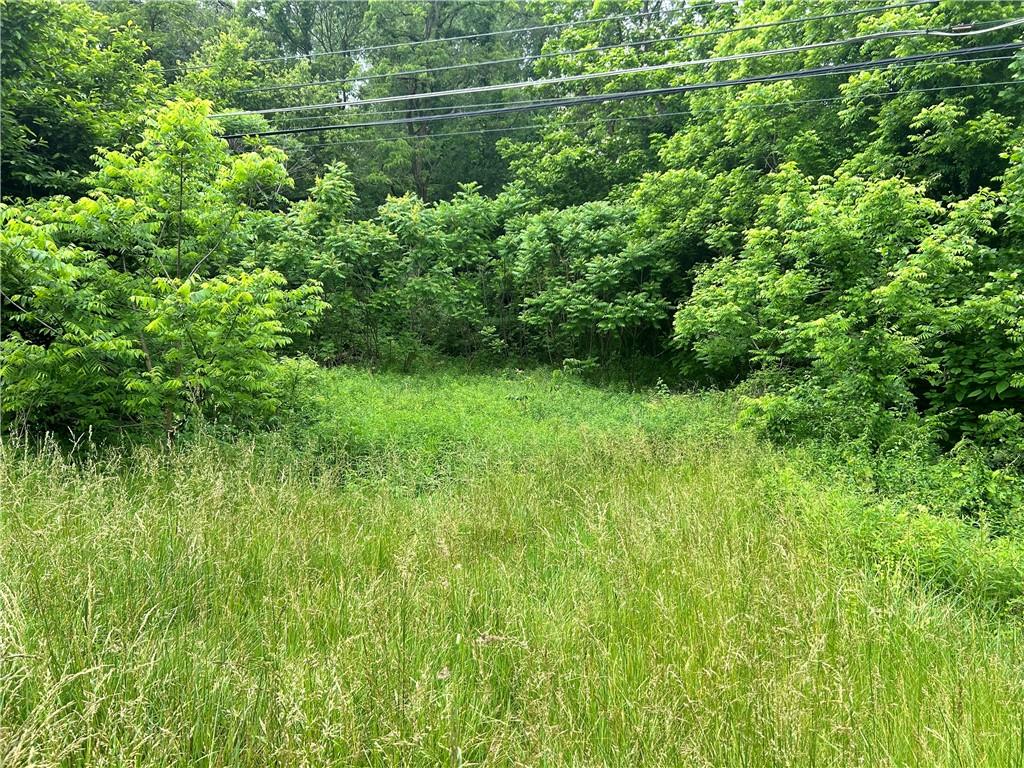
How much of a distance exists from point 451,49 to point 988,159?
72.2 feet

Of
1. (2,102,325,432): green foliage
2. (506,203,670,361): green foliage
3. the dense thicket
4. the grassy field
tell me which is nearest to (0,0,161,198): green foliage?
the dense thicket

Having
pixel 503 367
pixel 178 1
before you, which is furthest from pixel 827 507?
pixel 178 1

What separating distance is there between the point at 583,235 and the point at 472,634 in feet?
45.8

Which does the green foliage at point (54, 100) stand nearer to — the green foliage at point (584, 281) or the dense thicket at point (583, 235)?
the dense thicket at point (583, 235)

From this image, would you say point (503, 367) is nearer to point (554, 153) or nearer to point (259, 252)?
point (259, 252)

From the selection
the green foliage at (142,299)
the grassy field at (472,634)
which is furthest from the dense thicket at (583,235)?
the grassy field at (472,634)

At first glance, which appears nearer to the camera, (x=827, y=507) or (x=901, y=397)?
(x=827, y=507)

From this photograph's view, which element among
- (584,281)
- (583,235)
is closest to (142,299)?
(584,281)

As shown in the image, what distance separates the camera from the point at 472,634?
244 centimetres

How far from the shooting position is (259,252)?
13148 mm

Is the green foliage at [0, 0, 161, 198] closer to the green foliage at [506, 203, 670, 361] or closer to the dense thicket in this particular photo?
the dense thicket

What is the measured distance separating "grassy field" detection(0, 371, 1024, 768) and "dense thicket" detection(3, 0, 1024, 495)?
1.70 m

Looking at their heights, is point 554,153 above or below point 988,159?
above

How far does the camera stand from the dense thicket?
540cm
